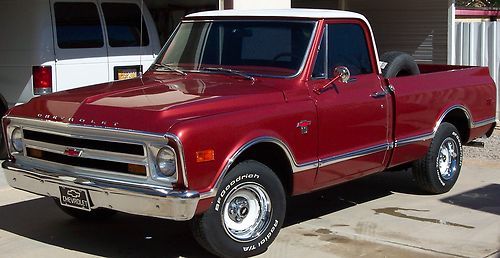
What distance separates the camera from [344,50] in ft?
21.4

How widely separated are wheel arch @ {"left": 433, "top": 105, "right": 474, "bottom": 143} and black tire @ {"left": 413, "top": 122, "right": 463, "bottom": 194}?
0.42 feet

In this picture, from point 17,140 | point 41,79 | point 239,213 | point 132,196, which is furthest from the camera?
point 41,79

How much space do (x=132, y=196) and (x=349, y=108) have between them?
217 cm

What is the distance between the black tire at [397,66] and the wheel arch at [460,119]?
54 centimetres

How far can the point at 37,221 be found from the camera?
6.68 metres

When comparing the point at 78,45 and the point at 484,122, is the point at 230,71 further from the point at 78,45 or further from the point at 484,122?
the point at 78,45

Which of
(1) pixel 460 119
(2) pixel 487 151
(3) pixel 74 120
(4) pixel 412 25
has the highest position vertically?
(4) pixel 412 25

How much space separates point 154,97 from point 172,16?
690 centimetres

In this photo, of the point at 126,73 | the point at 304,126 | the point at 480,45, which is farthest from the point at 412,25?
the point at 304,126

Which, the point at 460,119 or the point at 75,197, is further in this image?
the point at 460,119

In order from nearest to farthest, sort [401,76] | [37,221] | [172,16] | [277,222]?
[277,222] → [37,221] → [401,76] → [172,16]

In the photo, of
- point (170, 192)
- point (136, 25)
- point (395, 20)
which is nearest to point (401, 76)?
point (170, 192)

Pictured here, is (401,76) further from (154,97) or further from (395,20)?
(395,20)

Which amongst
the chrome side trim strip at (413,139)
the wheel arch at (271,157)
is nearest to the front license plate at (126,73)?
the chrome side trim strip at (413,139)
